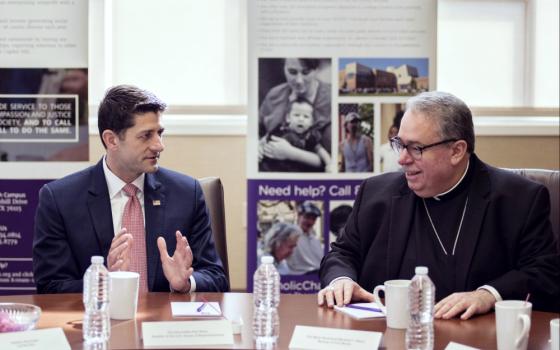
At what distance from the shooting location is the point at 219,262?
10.9 feet

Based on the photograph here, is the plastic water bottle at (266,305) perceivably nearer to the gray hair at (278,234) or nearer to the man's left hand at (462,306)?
the man's left hand at (462,306)

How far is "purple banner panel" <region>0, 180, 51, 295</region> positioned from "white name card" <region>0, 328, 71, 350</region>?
2.48m

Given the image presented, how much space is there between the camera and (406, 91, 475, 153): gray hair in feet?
9.95

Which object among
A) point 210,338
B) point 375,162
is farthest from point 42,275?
point 375,162

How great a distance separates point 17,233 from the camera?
459 centimetres

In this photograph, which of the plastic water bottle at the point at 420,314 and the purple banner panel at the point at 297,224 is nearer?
the plastic water bottle at the point at 420,314

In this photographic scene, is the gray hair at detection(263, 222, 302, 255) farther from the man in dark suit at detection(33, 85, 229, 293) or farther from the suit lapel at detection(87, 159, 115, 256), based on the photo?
the suit lapel at detection(87, 159, 115, 256)

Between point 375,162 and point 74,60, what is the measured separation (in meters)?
1.64

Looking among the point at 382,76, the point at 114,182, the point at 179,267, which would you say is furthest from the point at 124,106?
the point at 382,76

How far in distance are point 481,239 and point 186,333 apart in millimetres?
1219

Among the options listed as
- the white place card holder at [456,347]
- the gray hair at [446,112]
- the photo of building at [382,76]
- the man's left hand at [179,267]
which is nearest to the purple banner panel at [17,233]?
the photo of building at [382,76]

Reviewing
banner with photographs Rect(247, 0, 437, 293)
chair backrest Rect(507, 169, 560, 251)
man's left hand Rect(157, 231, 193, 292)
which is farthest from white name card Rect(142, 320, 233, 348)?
banner with photographs Rect(247, 0, 437, 293)

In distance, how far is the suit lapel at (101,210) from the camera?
3.24m

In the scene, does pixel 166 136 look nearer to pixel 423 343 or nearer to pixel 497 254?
pixel 497 254
